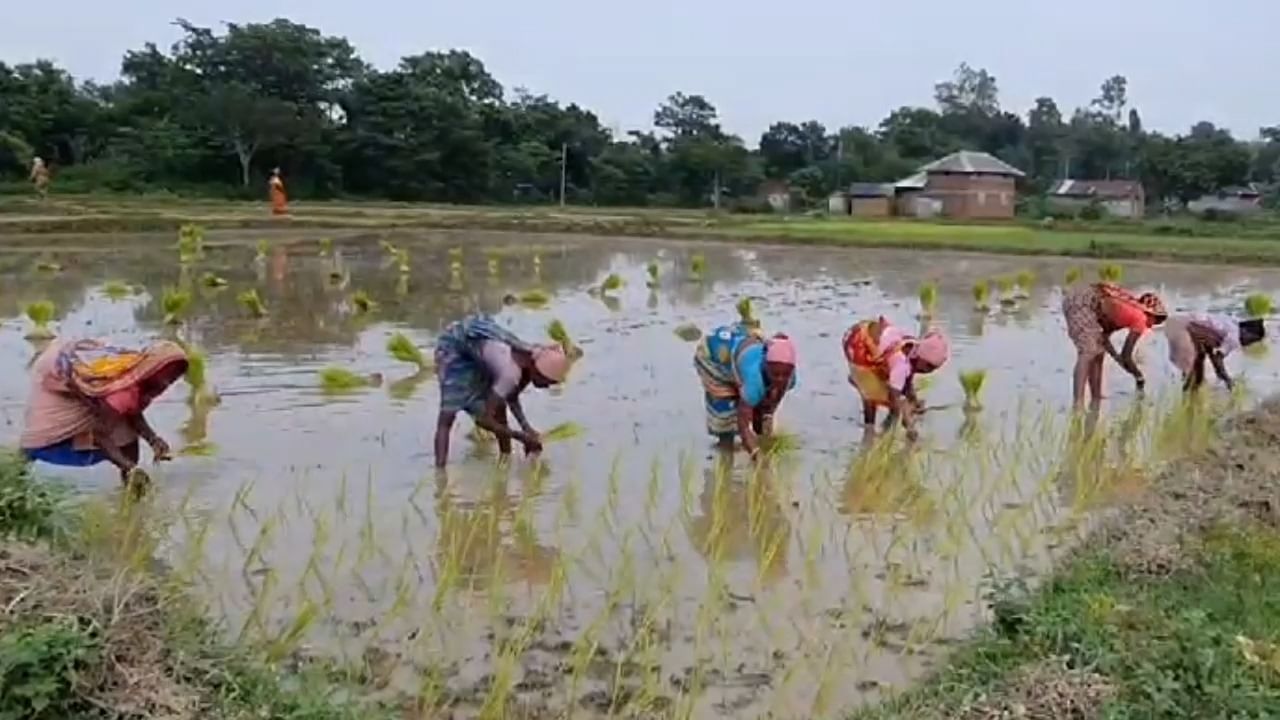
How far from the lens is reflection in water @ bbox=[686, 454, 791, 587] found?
5.53m

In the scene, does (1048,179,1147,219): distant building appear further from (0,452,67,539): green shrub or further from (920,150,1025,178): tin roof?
(0,452,67,539): green shrub

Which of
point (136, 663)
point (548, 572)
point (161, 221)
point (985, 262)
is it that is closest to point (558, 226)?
point (161, 221)

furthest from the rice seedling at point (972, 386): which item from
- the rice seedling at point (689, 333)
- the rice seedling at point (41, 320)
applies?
the rice seedling at point (41, 320)

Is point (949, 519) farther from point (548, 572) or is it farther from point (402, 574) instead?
point (402, 574)

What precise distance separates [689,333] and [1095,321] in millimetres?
4493

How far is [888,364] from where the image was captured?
8.08 metres

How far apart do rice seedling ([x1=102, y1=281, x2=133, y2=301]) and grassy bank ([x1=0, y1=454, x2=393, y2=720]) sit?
38.2 ft

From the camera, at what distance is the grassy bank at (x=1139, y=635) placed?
3602 millimetres

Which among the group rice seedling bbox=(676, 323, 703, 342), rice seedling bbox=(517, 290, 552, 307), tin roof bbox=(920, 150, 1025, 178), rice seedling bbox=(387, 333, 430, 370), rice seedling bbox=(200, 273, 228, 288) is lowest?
rice seedling bbox=(676, 323, 703, 342)

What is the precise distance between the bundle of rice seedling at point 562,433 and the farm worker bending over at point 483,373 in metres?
0.61

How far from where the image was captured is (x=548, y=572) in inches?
209

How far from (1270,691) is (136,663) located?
3.02 m

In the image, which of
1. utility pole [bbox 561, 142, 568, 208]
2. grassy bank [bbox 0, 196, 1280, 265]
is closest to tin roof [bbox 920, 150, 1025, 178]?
grassy bank [bbox 0, 196, 1280, 265]

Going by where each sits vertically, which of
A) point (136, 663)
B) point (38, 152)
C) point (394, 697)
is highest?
point (38, 152)
